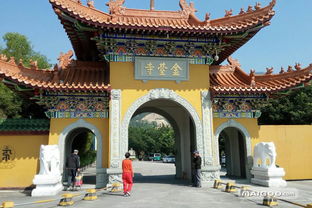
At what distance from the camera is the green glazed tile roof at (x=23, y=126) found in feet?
29.1

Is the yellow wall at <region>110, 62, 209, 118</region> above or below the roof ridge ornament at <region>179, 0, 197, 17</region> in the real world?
below

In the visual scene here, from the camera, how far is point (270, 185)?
27.6 ft

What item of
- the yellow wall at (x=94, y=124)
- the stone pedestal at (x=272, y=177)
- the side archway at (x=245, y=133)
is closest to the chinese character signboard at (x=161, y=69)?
the yellow wall at (x=94, y=124)

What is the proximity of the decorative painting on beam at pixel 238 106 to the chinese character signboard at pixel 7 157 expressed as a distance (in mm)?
6757

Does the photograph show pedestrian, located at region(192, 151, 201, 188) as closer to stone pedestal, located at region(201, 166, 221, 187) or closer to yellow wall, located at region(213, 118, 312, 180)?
stone pedestal, located at region(201, 166, 221, 187)

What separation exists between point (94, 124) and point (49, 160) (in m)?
1.78

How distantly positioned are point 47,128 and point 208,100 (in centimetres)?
537

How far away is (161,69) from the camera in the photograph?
922cm

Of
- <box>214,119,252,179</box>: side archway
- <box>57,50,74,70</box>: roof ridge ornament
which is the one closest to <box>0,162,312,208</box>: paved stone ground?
<box>214,119,252,179</box>: side archway

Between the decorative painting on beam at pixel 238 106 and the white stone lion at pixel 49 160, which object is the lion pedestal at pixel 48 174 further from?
the decorative painting on beam at pixel 238 106

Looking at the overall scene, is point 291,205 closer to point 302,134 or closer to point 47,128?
point 302,134

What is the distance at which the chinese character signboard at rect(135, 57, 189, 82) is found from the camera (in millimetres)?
9086

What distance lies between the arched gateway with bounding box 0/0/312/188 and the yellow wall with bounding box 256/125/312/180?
798 mm

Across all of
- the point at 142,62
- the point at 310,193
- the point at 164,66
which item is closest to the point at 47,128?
the point at 142,62
